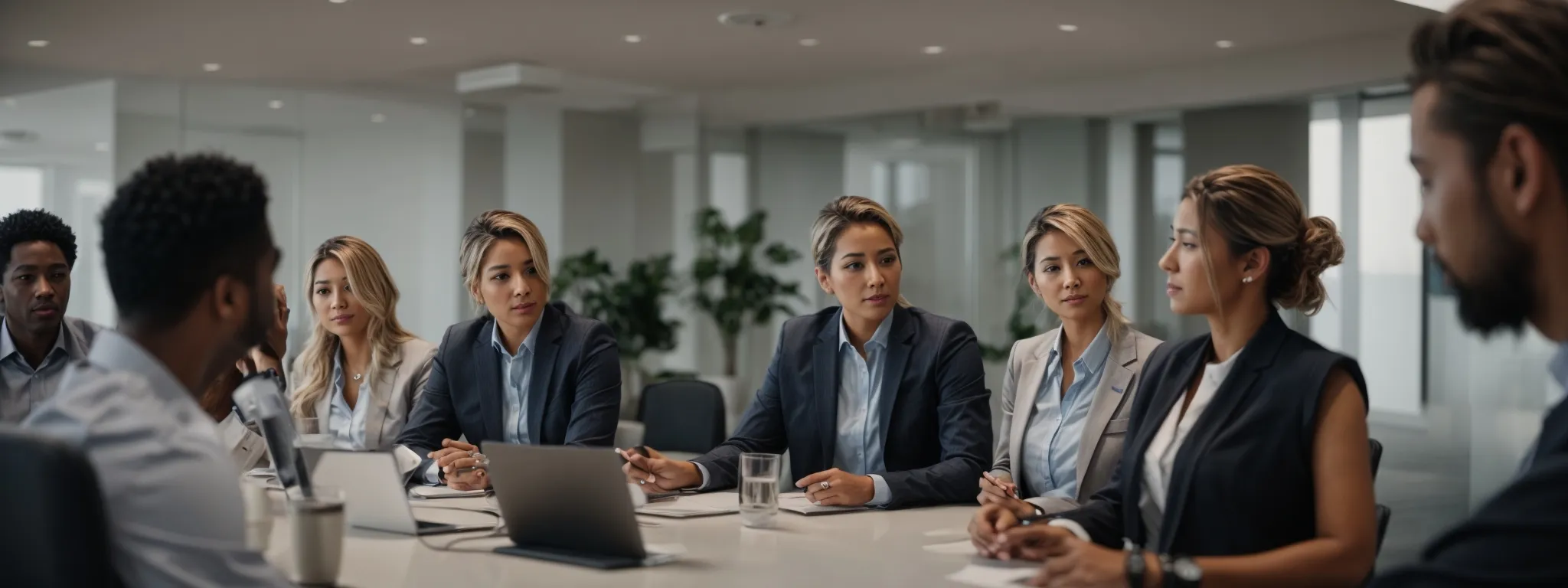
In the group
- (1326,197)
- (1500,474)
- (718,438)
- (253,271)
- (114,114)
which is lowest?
(1500,474)

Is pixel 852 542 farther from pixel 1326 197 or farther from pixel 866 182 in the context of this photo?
pixel 866 182

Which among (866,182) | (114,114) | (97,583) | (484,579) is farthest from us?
(866,182)

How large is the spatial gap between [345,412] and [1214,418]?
2.67 meters

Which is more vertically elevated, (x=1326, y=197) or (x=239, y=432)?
(x=1326, y=197)

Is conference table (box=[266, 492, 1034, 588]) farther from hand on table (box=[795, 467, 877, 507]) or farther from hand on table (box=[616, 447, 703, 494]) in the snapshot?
hand on table (box=[616, 447, 703, 494])

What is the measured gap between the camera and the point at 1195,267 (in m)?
2.27

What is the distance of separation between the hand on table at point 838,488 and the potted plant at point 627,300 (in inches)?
261

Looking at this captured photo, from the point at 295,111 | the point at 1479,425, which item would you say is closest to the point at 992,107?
the point at 1479,425

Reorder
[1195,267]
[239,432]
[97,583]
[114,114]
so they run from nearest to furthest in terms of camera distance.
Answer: [97,583]
[1195,267]
[239,432]
[114,114]

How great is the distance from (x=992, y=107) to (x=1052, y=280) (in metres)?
6.00

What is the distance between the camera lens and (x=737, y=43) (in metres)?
7.42

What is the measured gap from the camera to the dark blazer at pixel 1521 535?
1.21 m

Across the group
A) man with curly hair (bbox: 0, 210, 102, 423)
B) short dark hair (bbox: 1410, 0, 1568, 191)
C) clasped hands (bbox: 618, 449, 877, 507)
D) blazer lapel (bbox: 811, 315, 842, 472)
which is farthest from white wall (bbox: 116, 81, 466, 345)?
short dark hair (bbox: 1410, 0, 1568, 191)

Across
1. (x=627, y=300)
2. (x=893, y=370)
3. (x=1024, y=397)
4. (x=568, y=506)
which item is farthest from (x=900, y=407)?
(x=627, y=300)
